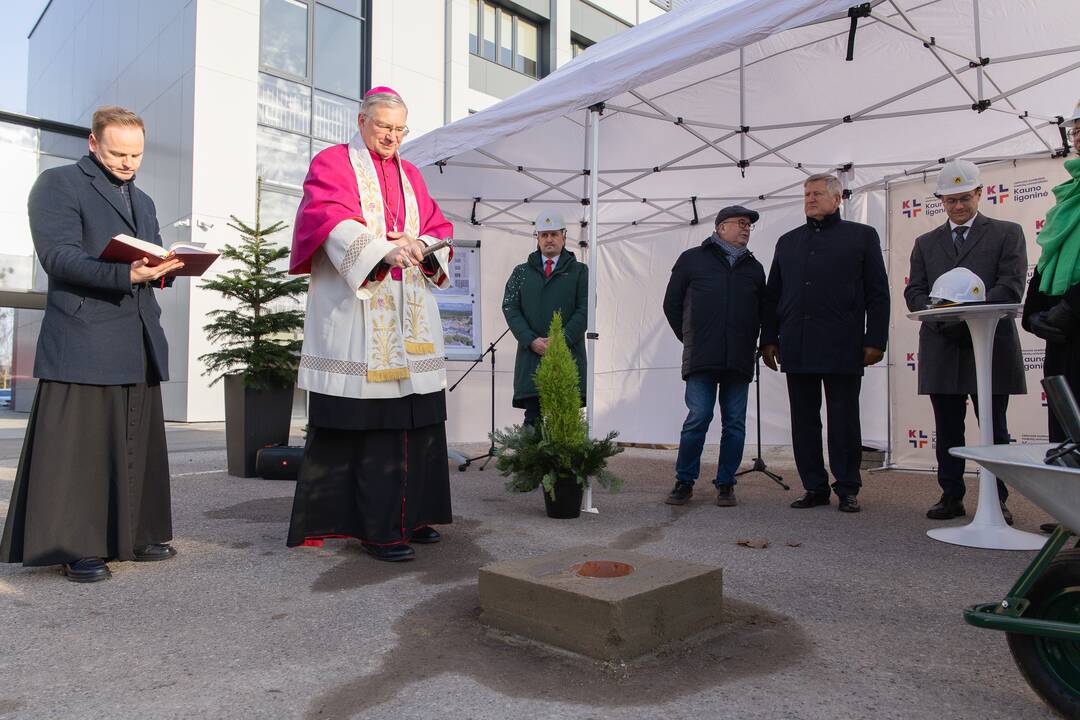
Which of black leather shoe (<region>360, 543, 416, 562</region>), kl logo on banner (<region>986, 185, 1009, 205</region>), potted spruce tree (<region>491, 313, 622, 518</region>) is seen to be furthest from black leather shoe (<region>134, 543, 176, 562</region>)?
kl logo on banner (<region>986, 185, 1009, 205</region>)

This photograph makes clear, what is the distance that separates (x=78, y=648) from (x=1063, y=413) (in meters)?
2.86

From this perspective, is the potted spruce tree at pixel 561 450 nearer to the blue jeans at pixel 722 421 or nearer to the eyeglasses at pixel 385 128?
the blue jeans at pixel 722 421

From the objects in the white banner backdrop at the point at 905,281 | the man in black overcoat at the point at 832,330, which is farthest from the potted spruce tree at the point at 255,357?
the white banner backdrop at the point at 905,281

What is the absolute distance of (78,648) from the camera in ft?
8.14

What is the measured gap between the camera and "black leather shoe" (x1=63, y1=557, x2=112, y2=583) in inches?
127

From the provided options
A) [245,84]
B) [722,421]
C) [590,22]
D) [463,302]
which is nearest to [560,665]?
[722,421]

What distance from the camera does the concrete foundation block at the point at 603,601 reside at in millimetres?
2336

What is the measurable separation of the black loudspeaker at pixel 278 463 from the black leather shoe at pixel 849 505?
402 cm

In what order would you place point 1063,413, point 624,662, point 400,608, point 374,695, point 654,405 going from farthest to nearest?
1. point 654,405
2. point 400,608
3. point 624,662
4. point 374,695
5. point 1063,413

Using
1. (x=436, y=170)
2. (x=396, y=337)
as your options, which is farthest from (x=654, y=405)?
(x=396, y=337)

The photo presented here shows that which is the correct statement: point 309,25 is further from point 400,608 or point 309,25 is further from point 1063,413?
point 1063,413

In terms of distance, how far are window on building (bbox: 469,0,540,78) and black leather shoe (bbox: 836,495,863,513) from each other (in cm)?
1514

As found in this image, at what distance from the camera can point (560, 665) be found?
2.34 m

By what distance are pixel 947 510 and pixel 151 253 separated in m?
4.40
